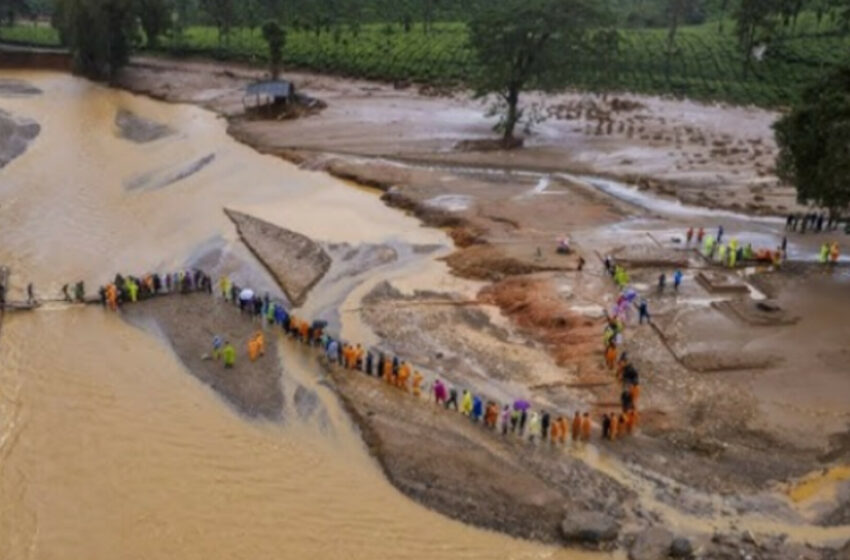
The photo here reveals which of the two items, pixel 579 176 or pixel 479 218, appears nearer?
pixel 479 218

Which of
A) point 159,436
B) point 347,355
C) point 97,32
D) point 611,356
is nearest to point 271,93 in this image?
point 97,32

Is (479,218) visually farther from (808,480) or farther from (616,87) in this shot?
(616,87)

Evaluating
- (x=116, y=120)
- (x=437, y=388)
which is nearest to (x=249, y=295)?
(x=437, y=388)

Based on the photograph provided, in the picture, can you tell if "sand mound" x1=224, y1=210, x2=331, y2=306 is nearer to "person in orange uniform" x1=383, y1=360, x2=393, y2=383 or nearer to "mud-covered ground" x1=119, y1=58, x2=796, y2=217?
"person in orange uniform" x1=383, y1=360, x2=393, y2=383

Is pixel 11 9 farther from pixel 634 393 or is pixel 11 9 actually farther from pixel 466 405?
pixel 634 393

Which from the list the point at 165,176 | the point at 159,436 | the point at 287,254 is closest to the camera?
the point at 159,436

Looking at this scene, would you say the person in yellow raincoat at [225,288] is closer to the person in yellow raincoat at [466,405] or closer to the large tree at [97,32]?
the person in yellow raincoat at [466,405]

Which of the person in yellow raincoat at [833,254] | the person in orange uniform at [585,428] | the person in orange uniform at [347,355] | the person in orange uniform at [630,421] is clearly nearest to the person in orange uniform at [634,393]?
the person in orange uniform at [630,421]
